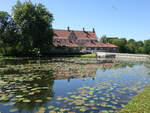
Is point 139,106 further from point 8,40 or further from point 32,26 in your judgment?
point 8,40

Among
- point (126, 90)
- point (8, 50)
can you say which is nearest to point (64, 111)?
point (126, 90)

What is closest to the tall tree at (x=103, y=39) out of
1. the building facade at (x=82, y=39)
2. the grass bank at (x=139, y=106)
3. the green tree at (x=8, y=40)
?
the building facade at (x=82, y=39)

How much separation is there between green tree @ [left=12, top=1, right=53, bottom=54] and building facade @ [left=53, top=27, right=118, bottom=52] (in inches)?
737

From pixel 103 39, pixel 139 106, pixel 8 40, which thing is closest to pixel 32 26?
pixel 8 40

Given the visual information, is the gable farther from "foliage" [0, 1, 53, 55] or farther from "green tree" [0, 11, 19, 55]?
"green tree" [0, 11, 19, 55]

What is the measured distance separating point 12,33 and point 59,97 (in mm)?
31778

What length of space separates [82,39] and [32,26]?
33.1 m

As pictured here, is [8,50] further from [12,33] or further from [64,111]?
[64,111]

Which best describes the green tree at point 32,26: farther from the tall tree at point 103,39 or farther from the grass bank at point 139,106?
the tall tree at point 103,39

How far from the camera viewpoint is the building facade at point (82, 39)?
5844 centimetres

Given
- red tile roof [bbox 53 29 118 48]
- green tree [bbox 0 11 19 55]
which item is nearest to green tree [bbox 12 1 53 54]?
green tree [bbox 0 11 19 55]

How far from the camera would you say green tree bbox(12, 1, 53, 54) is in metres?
35.3

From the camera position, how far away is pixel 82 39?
6675 centimetres

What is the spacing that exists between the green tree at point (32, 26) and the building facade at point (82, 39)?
18.7 metres
